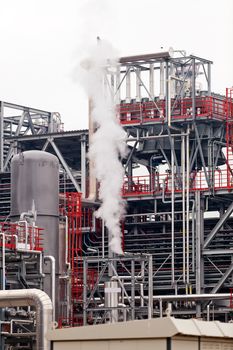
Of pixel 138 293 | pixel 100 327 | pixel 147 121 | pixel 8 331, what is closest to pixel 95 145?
pixel 147 121

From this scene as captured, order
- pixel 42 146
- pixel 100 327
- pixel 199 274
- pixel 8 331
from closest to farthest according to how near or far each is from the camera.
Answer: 1. pixel 100 327
2. pixel 8 331
3. pixel 199 274
4. pixel 42 146

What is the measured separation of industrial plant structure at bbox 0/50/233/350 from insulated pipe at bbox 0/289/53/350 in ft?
32.2

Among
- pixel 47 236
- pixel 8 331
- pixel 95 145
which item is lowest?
pixel 8 331

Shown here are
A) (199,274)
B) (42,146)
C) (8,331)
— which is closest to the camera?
(8,331)

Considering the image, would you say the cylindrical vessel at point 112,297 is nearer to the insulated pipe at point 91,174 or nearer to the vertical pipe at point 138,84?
the insulated pipe at point 91,174

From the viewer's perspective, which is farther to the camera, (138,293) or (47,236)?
(138,293)

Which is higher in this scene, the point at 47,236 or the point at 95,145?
the point at 95,145

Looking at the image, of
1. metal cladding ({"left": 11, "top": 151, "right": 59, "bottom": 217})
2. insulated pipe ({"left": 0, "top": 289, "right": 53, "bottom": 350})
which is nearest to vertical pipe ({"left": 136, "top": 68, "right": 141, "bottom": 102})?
metal cladding ({"left": 11, "top": 151, "right": 59, "bottom": 217})

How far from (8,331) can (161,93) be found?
20.0 m

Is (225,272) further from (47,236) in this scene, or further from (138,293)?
(47,236)

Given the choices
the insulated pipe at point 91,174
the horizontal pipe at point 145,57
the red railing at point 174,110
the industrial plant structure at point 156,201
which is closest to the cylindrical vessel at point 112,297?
the industrial plant structure at point 156,201

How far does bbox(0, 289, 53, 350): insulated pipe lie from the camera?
53716 mm

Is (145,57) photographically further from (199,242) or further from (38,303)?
(38,303)

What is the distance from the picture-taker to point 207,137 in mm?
74812
